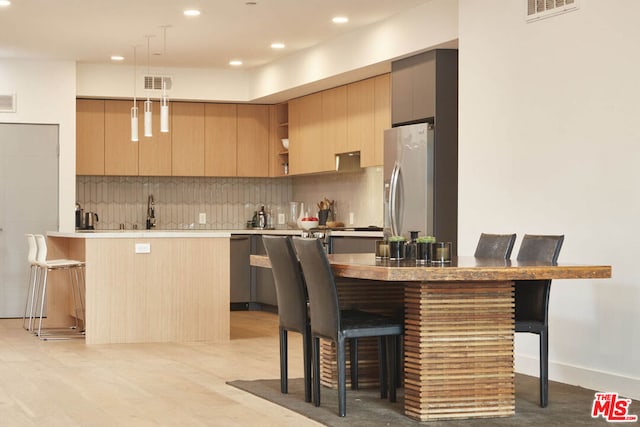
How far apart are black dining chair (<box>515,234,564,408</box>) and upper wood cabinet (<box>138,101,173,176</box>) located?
624 cm

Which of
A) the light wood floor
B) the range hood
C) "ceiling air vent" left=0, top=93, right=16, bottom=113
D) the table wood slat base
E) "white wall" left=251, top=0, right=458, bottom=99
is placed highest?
"white wall" left=251, top=0, right=458, bottom=99

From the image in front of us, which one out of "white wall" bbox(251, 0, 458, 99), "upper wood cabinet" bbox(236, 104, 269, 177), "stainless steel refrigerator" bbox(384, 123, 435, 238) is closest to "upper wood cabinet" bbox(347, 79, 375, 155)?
"white wall" bbox(251, 0, 458, 99)

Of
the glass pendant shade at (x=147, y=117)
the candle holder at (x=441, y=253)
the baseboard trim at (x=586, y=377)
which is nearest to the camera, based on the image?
the candle holder at (x=441, y=253)

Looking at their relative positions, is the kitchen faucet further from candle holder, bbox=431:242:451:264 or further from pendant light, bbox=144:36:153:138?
candle holder, bbox=431:242:451:264

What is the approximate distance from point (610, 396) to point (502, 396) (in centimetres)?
92

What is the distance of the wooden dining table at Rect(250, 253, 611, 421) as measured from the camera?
463cm

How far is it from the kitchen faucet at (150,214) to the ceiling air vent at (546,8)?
19.5 ft

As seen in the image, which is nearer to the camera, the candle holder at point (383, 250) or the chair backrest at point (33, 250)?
the candle holder at point (383, 250)

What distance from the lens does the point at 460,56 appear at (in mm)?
6969

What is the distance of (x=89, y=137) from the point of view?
10.7 metres

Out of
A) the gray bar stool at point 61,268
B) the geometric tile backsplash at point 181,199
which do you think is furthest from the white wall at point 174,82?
the gray bar stool at point 61,268

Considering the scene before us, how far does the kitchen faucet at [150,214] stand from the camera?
36.4ft

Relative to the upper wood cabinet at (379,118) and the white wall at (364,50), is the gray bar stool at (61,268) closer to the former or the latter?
the upper wood cabinet at (379,118)

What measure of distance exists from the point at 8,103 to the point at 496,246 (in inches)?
244
